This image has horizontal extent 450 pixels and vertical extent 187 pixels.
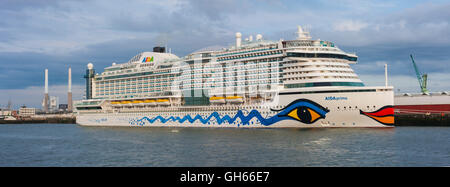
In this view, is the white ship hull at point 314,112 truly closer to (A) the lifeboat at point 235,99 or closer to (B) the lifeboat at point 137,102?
(A) the lifeboat at point 235,99

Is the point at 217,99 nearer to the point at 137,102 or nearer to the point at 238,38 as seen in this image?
the point at 238,38

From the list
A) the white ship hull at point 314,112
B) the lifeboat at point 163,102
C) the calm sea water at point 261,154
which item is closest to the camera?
the calm sea water at point 261,154

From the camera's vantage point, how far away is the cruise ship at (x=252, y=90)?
48156 millimetres

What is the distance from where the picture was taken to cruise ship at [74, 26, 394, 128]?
48156 millimetres

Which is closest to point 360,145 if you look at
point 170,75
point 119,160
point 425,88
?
point 119,160

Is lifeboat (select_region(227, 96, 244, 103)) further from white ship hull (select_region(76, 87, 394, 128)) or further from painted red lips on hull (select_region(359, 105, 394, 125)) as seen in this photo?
painted red lips on hull (select_region(359, 105, 394, 125))

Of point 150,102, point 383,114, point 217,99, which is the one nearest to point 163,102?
point 150,102

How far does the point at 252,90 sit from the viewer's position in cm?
5647

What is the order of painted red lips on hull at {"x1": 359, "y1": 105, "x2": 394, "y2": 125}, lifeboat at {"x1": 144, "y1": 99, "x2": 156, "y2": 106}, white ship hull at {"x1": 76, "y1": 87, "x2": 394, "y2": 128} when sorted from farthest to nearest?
lifeboat at {"x1": 144, "y1": 99, "x2": 156, "y2": 106} → white ship hull at {"x1": 76, "y1": 87, "x2": 394, "y2": 128} → painted red lips on hull at {"x1": 359, "y1": 105, "x2": 394, "y2": 125}

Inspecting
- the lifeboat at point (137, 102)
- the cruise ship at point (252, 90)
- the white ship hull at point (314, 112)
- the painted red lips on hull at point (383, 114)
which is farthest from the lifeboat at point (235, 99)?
the lifeboat at point (137, 102)

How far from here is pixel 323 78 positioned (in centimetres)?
5031

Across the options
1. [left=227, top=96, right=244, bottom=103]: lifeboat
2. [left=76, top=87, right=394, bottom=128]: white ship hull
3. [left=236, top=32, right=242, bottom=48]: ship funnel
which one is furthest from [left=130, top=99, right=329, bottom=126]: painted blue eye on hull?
[left=236, top=32, right=242, bottom=48]: ship funnel
